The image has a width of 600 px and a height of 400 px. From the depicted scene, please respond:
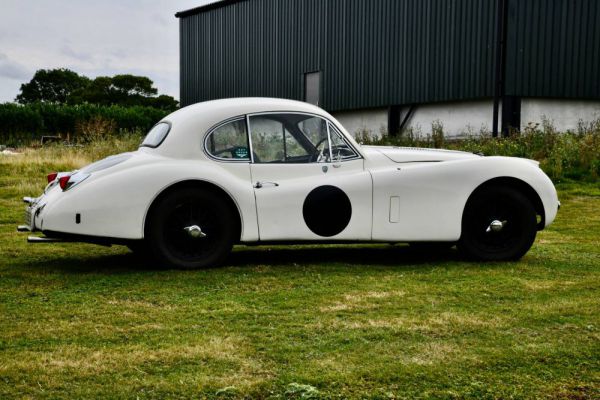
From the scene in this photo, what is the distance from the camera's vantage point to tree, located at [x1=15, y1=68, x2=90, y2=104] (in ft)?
283

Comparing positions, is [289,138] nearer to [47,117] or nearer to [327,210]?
[327,210]

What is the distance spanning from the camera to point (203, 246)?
666 centimetres

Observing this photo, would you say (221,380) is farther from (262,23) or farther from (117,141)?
(262,23)

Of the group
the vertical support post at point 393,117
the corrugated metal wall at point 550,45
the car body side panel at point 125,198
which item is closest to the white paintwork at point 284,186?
the car body side panel at point 125,198

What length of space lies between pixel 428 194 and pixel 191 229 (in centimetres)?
215

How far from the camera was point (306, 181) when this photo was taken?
6.82m

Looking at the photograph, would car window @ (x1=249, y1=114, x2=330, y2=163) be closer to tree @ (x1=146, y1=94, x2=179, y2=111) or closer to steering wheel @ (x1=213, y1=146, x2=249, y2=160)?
steering wheel @ (x1=213, y1=146, x2=249, y2=160)

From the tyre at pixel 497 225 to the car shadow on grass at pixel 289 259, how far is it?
0.29 m

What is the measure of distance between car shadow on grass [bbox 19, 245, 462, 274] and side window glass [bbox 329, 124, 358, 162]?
0.97 meters

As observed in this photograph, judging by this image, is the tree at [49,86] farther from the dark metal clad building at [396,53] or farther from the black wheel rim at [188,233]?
the black wheel rim at [188,233]

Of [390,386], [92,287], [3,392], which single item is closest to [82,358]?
[3,392]

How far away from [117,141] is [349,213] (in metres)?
12.6

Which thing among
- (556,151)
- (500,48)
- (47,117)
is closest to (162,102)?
(47,117)

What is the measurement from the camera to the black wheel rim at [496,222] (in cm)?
718
